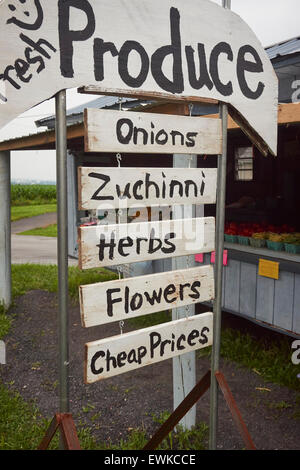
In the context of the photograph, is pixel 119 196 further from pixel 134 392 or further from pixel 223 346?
pixel 223 346

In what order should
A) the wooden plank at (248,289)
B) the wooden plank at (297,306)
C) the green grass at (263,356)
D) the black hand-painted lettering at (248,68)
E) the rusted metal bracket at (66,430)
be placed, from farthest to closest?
the wooden plank at (248,289), the green grass at (263,356), the wooden plank at (297,306), the black hand-painted lettering at (248,68), the rusted metal bracket at (66,430)

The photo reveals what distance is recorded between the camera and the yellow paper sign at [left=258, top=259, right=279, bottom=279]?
411 centimetres

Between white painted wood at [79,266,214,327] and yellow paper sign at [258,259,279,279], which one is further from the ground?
white painted wood at [79,266,214,327]

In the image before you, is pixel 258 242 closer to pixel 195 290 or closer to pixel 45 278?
pixel 195 290

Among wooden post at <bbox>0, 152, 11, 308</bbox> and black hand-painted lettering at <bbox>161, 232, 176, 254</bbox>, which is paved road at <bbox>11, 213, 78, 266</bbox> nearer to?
wooden post at <bbox>0, 152, 11, 308</bbox>

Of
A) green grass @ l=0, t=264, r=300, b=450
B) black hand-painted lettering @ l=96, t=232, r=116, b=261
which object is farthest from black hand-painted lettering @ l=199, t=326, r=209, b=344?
green grass @ l=0, t=264, r=300, b=450

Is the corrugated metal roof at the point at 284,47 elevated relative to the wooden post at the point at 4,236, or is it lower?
elevated

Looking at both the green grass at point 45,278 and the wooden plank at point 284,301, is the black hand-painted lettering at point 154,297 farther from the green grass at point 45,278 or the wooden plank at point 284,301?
the green grass at point 45,278

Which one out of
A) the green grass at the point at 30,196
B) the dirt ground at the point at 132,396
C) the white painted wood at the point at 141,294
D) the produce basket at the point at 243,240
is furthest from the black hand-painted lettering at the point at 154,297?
the green grass at the point at 30,196

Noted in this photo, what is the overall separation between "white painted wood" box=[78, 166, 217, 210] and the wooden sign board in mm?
84

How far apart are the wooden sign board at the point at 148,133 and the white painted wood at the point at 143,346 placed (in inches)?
29.0

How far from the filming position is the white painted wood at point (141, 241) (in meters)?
1.62

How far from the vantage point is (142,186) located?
1711mm
